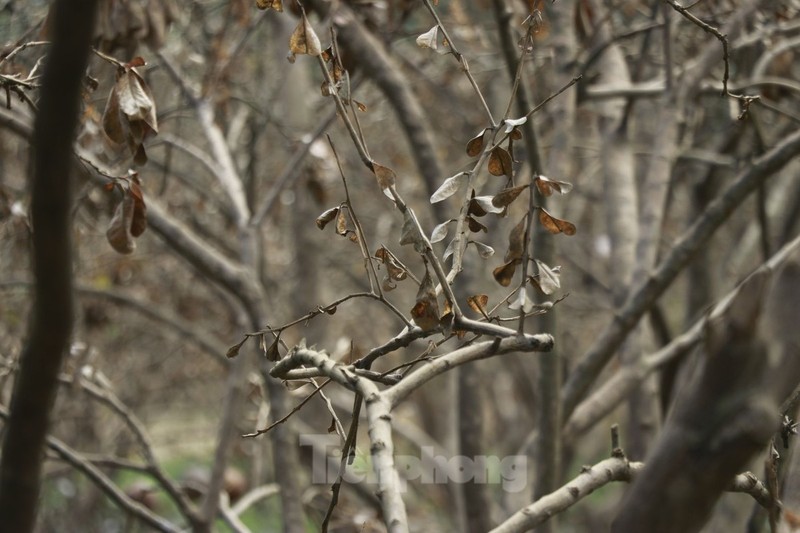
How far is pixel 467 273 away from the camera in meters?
3.31

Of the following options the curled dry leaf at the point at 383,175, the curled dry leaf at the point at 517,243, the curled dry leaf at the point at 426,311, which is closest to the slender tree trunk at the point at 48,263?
the curled dry leaf at the point at 426,311

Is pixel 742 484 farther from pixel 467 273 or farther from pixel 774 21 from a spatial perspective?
pixel 774 21

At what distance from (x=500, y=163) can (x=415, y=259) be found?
525 cm

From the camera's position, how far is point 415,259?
6.82m

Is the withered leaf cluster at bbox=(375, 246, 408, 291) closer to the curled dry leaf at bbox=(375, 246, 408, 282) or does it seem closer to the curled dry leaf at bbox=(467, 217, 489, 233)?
the curled dry leaf at bbox=(375, 246, 408, 282)

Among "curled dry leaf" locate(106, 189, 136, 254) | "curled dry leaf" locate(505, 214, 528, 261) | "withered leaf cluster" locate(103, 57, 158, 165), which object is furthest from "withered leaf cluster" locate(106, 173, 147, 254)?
"curled dry leaf" locate(505, 214, 528, 261)

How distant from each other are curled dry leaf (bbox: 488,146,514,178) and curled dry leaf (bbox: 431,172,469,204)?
0.05 metres

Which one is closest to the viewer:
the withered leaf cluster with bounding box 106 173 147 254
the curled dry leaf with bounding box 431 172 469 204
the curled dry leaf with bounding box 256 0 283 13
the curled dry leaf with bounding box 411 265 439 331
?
the curled dry leaf with bounding box 411 265 439 331

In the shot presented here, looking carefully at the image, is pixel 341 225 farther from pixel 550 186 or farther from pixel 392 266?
pixel 550 186

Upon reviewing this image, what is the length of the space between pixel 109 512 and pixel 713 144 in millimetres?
5373

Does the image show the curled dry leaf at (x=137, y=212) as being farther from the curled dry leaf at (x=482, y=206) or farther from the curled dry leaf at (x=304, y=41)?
the curled dry leaf at (x=482, y=206)

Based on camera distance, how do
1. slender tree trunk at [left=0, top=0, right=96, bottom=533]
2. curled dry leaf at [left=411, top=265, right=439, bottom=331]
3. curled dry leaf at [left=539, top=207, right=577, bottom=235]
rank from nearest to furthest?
slender tree trunk at [left=0, top=0, right=96, bottom=533] → curled dry leaf at [left=411, top=265, right=439, bottom=331] → curled dry leaf at [left=539, top=207, right=577, bottom=235]

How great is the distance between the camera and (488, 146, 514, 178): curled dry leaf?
1558 mm

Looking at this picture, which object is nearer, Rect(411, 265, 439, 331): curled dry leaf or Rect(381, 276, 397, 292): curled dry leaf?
Rect(411, 265, 439, 331): curled dry leaf
